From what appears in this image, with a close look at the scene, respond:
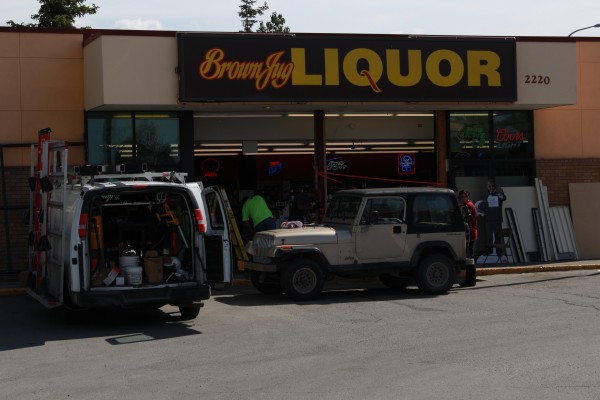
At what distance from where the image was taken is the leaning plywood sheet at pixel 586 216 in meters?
21.0

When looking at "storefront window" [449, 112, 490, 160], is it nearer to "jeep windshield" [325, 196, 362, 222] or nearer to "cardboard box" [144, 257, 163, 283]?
"jeep windshield" [325, 196, 362, 222]

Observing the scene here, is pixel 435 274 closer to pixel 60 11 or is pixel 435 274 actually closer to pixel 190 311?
pixel 190 311

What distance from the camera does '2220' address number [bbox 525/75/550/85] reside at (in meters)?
19.6

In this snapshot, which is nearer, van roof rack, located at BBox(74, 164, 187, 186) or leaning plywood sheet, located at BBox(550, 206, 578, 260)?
van roof rack, located at BBox(74, 164, 187, 186)

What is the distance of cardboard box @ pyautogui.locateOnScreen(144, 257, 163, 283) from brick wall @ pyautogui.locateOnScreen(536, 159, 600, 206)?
466 inches

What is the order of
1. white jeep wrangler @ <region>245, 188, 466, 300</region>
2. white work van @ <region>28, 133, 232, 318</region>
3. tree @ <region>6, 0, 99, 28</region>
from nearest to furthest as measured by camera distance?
white work van @ <region>28, 133, 232, 318</region> < white jeep wrangler @ <region>245, 188, 466, 300</region> < tree @ <region>6, 0, 99, 28</region>

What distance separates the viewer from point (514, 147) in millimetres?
21062

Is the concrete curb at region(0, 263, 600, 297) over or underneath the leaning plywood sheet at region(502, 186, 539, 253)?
underneath

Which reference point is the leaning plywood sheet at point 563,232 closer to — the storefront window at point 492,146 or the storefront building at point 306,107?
the storefront building at point 306,107

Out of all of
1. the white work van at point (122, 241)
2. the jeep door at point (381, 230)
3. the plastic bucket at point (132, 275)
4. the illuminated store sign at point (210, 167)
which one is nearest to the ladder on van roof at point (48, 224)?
the white work van at point (122, 241)

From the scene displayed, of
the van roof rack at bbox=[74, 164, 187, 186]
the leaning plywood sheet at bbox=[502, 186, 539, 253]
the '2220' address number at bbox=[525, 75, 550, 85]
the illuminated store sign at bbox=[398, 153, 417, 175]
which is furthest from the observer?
the illuminated store sign at bbox=[398, 153, 417, 175]

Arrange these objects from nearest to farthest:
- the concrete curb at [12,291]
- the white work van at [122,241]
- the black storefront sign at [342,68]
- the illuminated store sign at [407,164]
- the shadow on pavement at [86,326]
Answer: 1. the shadow on pavement at [86,326]
2. the white work van at [122,241]
3. the concrete curb at [12,291]
4. the black storefront sign at [342,68]
5. the illuminated store sign at [407,164]

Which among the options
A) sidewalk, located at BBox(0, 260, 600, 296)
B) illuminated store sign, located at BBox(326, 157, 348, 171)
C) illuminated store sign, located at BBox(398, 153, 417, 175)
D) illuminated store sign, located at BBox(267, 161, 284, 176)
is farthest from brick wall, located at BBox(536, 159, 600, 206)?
illuminated store sign, located at BBox(267, 161, 284, 176)

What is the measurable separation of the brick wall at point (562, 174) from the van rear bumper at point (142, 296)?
11845 millimetres
